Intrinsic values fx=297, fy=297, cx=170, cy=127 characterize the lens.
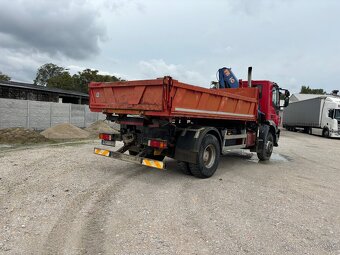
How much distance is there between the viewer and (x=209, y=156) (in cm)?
745

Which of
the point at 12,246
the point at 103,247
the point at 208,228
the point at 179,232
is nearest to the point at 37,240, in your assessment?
the point at 12,246

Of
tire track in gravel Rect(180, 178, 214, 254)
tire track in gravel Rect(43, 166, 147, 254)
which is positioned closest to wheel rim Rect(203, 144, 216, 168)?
tire track in gravel Rect(180, 178, 214, 254)

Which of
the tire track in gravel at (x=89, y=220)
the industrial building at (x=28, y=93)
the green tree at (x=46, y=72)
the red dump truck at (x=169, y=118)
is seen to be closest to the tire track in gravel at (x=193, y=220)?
the red dump truck at (x=169, y=118)

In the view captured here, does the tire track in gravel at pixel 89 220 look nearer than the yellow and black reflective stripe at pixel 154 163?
Yes

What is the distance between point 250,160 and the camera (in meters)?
10.7

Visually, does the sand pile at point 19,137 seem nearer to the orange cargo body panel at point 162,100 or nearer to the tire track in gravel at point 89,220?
the orange cargo body panel at point 162,100

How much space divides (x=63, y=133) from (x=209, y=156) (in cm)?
1139

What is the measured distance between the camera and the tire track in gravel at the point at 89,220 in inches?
141

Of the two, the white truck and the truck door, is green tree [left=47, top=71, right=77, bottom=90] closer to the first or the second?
the white truck

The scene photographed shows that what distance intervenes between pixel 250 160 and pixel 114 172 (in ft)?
17.6

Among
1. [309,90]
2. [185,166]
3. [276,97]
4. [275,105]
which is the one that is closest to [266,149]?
[275,105]

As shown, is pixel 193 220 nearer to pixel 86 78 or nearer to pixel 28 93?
pixel 28 93

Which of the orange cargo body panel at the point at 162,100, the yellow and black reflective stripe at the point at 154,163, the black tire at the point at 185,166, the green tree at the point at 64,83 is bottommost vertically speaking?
the black tire at the point at 185,166

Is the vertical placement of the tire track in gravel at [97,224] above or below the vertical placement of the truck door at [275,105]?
below
